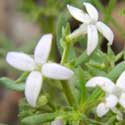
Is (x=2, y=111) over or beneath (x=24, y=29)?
beneath

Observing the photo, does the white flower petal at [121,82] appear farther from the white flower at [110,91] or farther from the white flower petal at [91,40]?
the white flower petal at [91,40]

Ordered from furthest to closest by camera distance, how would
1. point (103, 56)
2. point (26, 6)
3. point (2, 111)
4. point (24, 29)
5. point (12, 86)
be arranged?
point (24, 29) → point (2, 111) → point (26, 6) → point (103, 56) → point (12, 86)

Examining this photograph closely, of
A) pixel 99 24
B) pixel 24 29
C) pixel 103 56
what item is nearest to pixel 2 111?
pixel 24 29

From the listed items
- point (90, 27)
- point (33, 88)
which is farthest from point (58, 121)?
point (90, 27)

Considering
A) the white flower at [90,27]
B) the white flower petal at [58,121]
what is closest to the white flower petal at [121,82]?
the white flower at [90,27]

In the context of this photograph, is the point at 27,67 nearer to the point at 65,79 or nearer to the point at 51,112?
the point at 65,79

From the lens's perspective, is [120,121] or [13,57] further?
[120,121]

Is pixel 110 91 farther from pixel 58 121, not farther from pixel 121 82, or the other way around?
pixel 58 121
